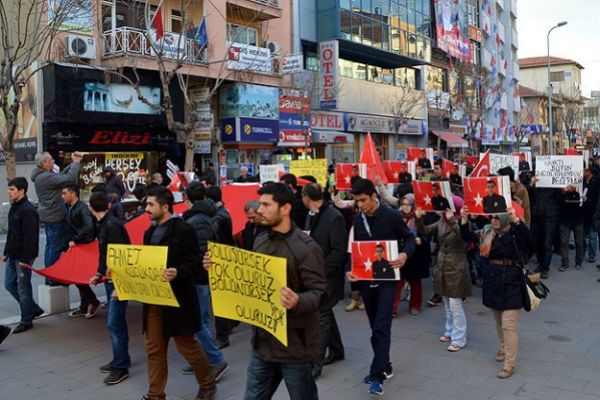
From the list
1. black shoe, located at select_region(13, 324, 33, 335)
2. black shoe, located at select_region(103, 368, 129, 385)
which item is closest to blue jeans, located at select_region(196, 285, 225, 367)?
black shoe, located at select_region(103, 368, 129, 385)

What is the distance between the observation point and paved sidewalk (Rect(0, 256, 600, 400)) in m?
5.40

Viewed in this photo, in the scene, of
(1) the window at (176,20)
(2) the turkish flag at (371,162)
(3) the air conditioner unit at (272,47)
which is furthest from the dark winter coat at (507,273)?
(3) the air conditioner unit at (272,47)

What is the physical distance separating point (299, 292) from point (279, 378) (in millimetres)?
622

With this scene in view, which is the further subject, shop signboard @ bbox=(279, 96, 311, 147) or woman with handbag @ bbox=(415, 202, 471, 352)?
shop signboard @ bbox=(279, 96, 311, 147)

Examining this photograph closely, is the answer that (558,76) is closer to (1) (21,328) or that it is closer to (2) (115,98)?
(2) (115,98)

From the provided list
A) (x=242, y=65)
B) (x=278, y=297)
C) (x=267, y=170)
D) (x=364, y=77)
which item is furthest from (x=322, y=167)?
(x=364, y=77)

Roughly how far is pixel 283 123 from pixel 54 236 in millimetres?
19261

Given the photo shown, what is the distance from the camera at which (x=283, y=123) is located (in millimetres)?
27031

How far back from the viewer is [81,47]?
19.6m

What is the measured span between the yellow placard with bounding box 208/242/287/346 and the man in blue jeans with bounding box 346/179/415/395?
1.78 m

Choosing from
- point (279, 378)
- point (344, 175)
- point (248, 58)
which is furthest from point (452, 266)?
point (248, 58)

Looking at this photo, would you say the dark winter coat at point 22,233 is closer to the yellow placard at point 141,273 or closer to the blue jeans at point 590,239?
the yellow placard at point 141,273

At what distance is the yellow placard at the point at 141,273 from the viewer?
4.72 metres

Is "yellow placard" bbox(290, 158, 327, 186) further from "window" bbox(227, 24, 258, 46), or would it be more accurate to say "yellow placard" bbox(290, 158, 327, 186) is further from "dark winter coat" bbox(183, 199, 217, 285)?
"window" bbox(227, 24, 258, 46)
